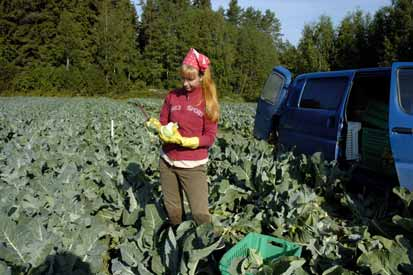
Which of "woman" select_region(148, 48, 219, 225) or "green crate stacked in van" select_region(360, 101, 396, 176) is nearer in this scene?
"woman" select_region(148, 48, 219, 225)

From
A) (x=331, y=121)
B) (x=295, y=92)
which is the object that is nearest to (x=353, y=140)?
(x=331, y=121)

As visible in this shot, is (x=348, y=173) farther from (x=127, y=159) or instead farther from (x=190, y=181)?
(x=127, y=159)

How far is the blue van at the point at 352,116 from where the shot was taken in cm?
443

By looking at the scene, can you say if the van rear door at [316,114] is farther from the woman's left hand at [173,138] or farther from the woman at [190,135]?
the woman's left hand at [173,138]

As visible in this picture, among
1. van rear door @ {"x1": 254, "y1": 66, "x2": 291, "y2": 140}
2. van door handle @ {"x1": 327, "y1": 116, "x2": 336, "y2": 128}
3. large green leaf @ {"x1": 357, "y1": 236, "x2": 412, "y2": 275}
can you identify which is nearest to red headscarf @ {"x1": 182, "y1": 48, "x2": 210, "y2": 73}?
large green leaf @ {"x1": 357, "y1": 236, "x2": 412, "y2": 275}

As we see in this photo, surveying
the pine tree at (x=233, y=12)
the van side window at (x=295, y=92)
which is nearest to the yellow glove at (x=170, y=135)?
the van side window at (x=295, y=92)

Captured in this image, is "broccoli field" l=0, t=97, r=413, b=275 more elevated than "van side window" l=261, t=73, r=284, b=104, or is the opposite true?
"van side window" l=261, t=73, r=284, b=104

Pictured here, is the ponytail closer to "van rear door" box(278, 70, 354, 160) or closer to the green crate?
the green crate

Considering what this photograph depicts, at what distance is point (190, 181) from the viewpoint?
3.45 metres

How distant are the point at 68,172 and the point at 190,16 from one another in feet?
220

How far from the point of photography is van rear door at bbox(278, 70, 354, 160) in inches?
227

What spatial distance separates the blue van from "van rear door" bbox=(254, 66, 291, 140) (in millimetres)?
19

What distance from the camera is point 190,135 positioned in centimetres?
336

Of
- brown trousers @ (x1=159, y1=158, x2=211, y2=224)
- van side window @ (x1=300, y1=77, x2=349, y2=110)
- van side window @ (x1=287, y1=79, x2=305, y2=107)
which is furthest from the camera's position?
van side window @ (x1=287, y1=79, x2=305, y2=107)
